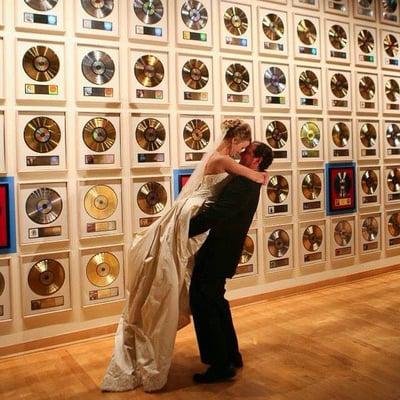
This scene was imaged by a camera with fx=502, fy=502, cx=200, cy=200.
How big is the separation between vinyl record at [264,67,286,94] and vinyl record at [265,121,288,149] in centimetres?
33

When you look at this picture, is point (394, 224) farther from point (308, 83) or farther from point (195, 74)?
point (195, 74)

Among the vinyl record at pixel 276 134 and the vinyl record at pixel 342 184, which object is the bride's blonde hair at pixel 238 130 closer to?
the vinyl record at pixel 276 134

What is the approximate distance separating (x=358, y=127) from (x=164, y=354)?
152 inches

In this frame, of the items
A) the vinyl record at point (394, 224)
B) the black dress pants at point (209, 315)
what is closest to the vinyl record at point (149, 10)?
the black dress pants at point (209, 315)

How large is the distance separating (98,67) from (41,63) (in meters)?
0.45

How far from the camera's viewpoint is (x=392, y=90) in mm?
6129

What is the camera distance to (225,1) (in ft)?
15.6

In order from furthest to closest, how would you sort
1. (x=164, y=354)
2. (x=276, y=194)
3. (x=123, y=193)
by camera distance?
(x=276, y=194) → (x=123, y=193) → (x=164, y=354)

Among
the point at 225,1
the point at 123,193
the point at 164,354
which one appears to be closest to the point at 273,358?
the point at 164,354

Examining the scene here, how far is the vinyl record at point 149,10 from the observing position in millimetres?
4262

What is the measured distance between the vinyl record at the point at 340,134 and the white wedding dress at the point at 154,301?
280 centimetres

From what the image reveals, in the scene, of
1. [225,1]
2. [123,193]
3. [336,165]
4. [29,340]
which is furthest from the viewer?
[336,165]

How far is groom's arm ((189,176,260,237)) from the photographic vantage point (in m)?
3.04

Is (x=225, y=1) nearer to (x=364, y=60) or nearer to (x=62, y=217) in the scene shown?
(x=364, y=60)
